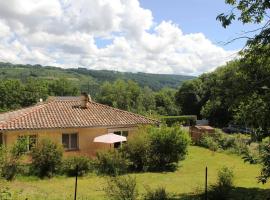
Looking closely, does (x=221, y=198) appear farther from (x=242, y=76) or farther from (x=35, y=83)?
(x=35, y=83)

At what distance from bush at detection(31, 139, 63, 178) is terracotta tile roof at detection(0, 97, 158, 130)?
392 centimetres

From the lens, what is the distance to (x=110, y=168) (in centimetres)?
2397

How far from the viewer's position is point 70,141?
2917 centimetres

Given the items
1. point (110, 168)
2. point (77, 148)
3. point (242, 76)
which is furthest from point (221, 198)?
point (77, 148)

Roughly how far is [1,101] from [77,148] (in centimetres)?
8176

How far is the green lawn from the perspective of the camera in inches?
661

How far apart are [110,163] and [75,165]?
2147mm

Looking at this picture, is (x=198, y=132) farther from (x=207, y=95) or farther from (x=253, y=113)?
(x=207, y=95)

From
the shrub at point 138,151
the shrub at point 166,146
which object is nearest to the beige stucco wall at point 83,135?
the shrub at point 138,151

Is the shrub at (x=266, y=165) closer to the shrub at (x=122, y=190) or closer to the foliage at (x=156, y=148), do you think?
the shrub at (x=122, y=190)

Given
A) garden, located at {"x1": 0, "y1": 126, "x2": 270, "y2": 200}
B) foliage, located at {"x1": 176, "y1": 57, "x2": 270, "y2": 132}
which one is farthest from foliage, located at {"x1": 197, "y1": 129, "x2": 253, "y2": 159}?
foliage, located at {"x1": 176, "y1": 57, "x2": 270, "y2": 132}

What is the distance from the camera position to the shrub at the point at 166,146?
26.4 m

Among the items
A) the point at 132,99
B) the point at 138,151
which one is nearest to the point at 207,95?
the point at 132,99

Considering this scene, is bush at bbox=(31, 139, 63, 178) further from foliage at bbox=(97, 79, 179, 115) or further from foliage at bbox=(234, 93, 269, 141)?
foliage at bbox=(97, 79, 179, 115)
